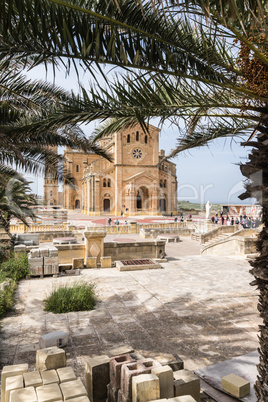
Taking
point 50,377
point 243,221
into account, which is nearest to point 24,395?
point 50,377

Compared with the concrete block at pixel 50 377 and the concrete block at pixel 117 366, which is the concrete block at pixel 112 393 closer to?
the concrete block at pixel 117 366

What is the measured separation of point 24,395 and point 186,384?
1.83 m

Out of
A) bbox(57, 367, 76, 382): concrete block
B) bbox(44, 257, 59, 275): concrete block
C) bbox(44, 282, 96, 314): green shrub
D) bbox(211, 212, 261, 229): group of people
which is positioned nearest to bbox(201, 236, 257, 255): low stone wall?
bbox(211, 212, 261, 229): group of people

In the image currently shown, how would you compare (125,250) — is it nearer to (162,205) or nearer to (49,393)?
(49,393)

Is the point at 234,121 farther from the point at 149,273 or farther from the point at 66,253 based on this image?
the point at 66,253

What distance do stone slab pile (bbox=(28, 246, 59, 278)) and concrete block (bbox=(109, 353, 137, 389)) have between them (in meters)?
6.84

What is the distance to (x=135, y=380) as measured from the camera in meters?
3.04

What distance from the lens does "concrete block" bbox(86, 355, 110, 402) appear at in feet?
11.8

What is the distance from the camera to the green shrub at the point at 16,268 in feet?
30.1

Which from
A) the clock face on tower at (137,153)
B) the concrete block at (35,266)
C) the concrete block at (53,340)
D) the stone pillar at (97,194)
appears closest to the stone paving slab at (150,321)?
the concrete block at (53,340)

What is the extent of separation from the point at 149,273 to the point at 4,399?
7.68m

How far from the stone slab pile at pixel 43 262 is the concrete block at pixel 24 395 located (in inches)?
283

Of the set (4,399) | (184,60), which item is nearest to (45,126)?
(184,60)

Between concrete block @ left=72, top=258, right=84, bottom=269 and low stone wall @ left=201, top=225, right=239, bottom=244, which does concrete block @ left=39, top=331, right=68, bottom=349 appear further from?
low stone wall @ left=201, top=225, right=239, bottom=244
